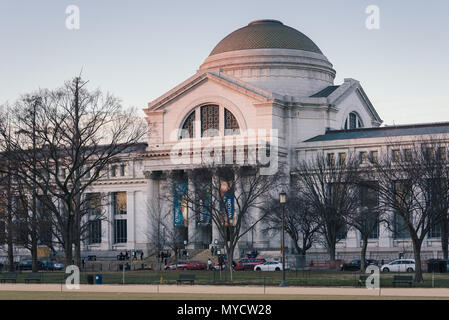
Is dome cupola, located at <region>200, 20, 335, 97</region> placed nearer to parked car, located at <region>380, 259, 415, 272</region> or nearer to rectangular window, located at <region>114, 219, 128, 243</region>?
rectangular window, located at <region>114, 219, 128, 243</region>

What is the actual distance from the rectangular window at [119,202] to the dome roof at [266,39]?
23.9 m

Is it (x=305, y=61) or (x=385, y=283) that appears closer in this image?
(x=385, y=283)

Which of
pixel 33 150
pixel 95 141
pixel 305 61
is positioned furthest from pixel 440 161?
pixel 305 61

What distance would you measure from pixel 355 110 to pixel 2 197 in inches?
2108

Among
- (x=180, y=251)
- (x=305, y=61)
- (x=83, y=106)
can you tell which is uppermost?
(x=305, y=61)

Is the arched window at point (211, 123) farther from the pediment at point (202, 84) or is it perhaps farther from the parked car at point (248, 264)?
the parked car at point (248, 264)

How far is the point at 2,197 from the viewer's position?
8775 cm

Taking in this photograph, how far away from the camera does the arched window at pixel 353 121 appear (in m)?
120

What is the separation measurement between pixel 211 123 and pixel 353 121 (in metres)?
20.6

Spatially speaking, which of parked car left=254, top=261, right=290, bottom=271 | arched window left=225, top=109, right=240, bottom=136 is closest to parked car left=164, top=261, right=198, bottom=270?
parked car left=254, top=261, right=290, bottom=271

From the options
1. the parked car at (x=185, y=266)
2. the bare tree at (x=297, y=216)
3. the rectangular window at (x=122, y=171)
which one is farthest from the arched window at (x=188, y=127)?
the parked car at (x=185, y=266)
